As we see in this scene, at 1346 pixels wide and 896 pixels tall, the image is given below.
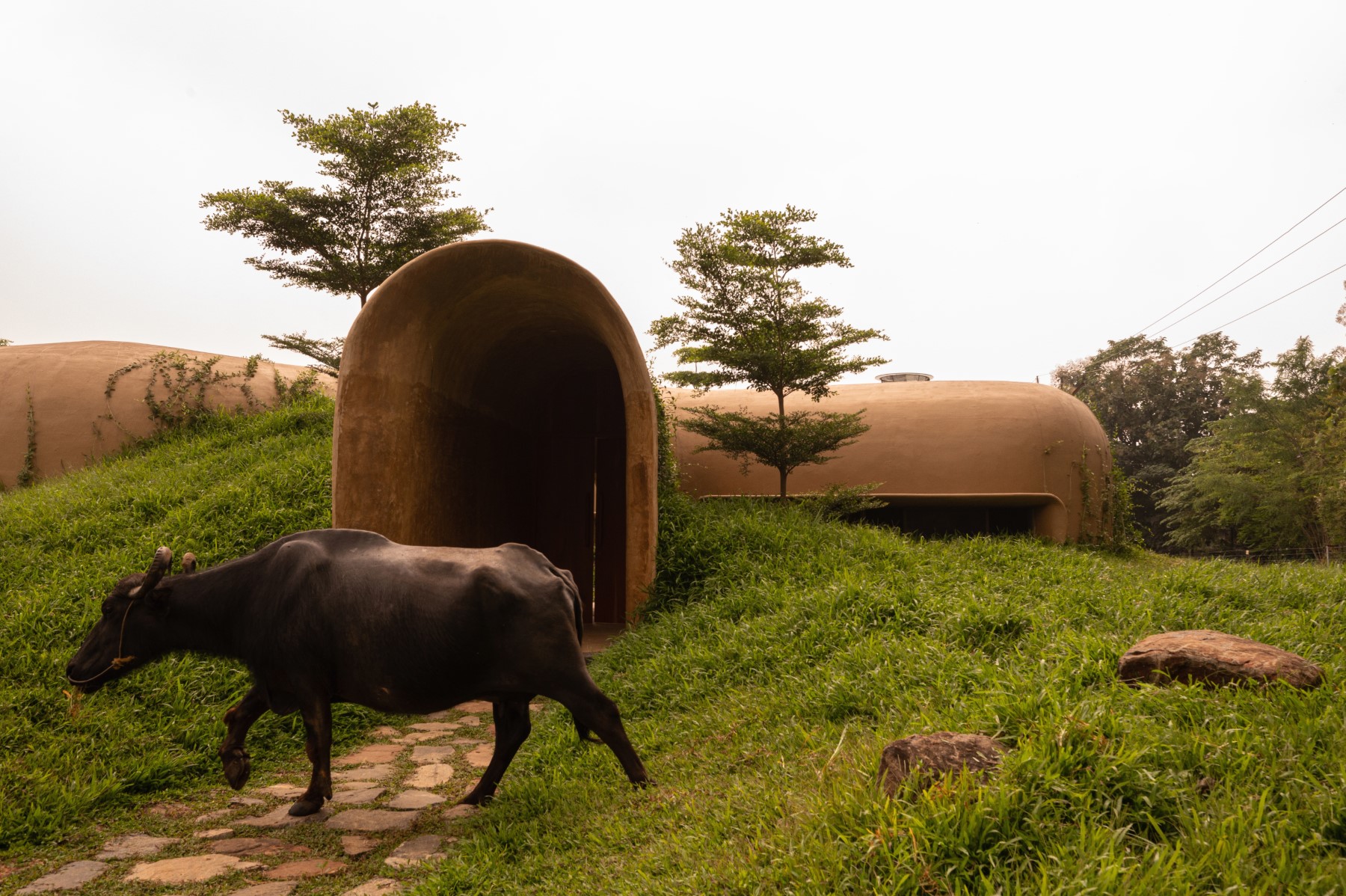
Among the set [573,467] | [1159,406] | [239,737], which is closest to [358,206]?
[573,467]

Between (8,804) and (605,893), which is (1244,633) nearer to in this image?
(605,893)

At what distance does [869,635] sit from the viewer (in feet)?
18.9

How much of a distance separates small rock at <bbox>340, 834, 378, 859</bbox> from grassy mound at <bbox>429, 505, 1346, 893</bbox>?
1.70 feet

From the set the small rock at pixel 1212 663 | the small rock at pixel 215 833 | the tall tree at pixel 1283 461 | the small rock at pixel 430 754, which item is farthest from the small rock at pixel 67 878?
the tall tree at pixel 1283 461

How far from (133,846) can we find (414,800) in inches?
52.4

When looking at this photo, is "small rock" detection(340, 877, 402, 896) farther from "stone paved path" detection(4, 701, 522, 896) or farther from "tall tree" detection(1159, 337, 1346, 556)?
"tall tree" detection(1159, 337, 1346, 556)

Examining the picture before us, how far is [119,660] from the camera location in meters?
4.46

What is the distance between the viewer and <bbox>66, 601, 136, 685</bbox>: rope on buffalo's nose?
14.5ft

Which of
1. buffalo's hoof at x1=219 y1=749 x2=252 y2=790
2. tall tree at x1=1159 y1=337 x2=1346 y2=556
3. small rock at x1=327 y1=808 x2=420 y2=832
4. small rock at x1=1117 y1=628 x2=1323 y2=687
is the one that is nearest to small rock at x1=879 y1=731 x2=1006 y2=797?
small rock at x1=1117 y1=628 x2=1323 y2=687

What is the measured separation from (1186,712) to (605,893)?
2408 mm

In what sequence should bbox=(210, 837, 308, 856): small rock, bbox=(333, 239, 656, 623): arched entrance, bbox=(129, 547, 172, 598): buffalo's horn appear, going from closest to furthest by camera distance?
bbox=(210, 837, 308, 856): small rock
bbox=(129, 547, 172, 598): buffalo's horn
bbox=(333, 239, 656, 623): arched entrance

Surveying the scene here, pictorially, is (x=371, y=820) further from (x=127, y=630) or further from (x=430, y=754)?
(x=127, y=630)

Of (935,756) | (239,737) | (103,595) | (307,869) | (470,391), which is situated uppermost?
(470,391)

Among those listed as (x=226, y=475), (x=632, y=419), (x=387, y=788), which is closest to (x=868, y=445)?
(x=632, y=419)
